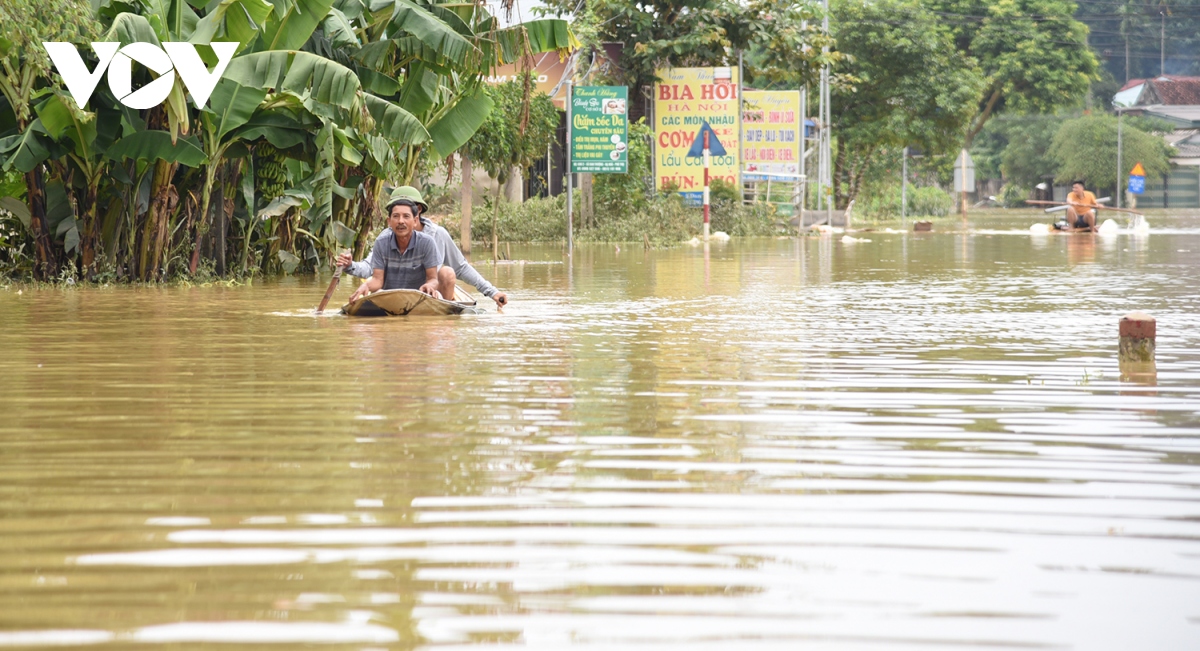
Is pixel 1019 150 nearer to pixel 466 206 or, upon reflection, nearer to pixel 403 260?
pixel 466 206

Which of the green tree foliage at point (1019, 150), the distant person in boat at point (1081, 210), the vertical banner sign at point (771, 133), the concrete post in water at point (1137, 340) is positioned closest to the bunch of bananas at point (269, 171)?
the concrete post in water at point (1137, 340)

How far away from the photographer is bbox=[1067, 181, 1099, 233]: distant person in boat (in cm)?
3797

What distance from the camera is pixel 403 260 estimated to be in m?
13.1

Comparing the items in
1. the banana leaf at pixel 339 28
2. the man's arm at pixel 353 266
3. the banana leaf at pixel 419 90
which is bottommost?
the man's arm at pixel 353 266

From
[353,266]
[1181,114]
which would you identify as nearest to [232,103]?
[353,266]

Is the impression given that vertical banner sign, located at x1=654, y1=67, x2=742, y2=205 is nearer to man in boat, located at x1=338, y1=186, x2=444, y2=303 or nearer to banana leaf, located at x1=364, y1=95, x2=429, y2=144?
banana leaf, located at x1=364, y1=95, x2=429, y2=144

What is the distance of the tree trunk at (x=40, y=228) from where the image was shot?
1792cm

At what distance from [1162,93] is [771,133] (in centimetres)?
5341

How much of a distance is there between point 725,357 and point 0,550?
5.85 metres

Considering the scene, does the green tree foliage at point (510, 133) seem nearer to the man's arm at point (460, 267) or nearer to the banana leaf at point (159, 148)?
the banana leaf at point (159, 148)

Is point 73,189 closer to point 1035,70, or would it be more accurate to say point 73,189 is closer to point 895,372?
point 895,372

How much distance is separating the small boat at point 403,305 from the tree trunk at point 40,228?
654 cm

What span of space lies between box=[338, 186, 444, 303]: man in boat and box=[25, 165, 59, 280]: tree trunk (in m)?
6.61

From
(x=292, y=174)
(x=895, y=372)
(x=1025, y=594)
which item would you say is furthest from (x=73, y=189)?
(x=1025, y=594)
